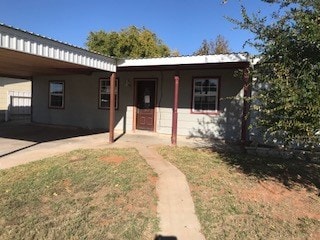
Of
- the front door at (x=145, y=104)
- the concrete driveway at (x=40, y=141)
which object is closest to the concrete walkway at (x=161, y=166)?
the concrete driveway at (x=40, y=141)

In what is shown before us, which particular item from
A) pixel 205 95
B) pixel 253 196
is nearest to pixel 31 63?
pixel 205 95

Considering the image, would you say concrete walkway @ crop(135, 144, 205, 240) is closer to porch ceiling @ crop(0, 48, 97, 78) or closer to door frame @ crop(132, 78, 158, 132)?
porch ceiling @ crop(0, 48, 97, 78)

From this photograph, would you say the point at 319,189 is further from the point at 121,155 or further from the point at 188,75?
the point at 188,75

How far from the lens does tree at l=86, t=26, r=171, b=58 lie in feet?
99.2

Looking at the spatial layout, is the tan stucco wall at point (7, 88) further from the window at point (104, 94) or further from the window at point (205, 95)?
the window at point (205, 95)

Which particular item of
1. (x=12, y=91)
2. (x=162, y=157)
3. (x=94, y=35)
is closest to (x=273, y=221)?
(x=162, y=157)

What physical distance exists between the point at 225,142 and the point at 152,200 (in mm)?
6719

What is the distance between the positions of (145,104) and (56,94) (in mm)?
5178

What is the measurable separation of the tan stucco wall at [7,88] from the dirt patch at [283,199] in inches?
705

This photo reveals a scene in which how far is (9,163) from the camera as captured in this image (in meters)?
8.24

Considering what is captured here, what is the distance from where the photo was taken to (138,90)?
14188mm

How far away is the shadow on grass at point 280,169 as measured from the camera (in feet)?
22.6

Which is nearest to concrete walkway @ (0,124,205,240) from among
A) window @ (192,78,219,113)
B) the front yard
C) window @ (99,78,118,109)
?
the front yard

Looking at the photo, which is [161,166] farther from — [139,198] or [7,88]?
[7,88]
